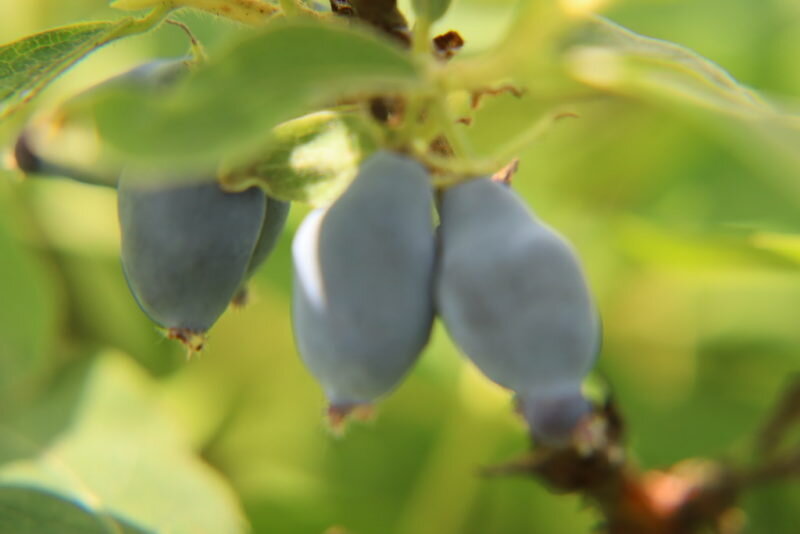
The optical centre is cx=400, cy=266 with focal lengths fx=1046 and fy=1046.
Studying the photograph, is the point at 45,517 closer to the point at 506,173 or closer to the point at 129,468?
the point at 129,468

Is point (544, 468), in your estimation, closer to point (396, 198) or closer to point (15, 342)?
point (396, 198)

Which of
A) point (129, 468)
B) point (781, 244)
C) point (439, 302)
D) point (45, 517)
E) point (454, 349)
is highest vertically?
point (439, 302)

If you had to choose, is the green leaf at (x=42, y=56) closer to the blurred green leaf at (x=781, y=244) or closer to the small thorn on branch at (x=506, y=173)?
the small thorn on branch at (x=506, y=173)

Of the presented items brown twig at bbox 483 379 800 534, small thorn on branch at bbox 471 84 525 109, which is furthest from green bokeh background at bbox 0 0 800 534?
small thorn on branch at bbox 471 84 525 109

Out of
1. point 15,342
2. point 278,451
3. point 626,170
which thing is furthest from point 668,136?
point 15,342

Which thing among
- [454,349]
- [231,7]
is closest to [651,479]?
[454,349]
